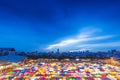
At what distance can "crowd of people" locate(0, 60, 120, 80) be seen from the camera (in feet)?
28.7

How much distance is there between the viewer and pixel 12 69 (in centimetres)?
948

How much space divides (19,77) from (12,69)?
0.87 meters

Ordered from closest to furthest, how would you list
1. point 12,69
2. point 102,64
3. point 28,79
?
point 28,79 < point 12,69 < point 102,64

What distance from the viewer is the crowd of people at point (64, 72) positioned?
876 cm

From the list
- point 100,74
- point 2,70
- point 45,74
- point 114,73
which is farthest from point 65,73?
point 2,70

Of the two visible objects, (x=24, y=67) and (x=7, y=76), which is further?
(x=24, y=67)

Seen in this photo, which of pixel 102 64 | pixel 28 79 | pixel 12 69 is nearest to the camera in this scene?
pixel 28 79

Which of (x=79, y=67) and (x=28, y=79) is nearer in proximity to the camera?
(x=28, y=79)

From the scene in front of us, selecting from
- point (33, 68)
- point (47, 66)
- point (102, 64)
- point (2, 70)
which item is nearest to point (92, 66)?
point (102, 64)

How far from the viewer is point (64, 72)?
30.2 feet

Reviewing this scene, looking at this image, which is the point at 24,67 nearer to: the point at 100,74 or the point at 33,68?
the point at 33,68

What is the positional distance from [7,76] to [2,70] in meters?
0.77

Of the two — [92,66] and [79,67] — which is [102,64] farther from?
[79,67]

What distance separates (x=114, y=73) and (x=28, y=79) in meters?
3.82
